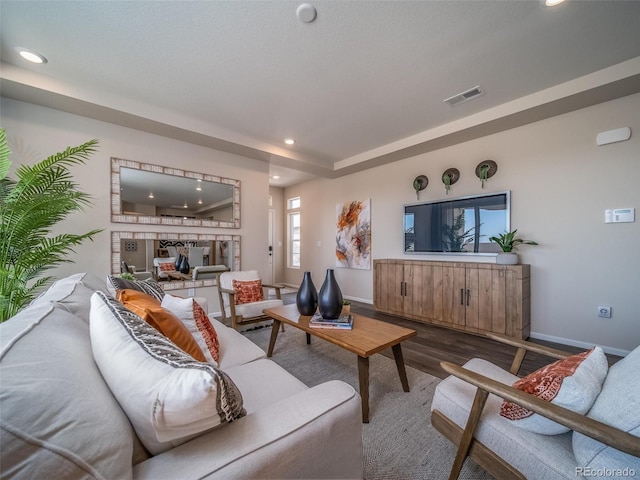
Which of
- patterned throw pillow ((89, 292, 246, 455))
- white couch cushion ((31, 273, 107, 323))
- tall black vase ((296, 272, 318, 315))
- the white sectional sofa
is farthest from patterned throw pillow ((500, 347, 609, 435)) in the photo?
white couch cushion ((31, 273, 107, 323))

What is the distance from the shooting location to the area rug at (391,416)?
1.25 meters

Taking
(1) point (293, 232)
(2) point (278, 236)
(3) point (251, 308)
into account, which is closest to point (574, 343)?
(3) point (251, 308)

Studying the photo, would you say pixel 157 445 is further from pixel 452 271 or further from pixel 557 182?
pixel 557 182

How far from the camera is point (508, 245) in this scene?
9.77ft

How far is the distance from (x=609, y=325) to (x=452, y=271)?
57.6 inches

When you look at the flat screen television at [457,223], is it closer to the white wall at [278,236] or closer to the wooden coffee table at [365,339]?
the wooden coffee table at [365,339]

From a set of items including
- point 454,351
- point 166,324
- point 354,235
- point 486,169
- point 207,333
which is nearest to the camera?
point 166,324

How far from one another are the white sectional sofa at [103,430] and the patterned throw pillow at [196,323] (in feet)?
1.53

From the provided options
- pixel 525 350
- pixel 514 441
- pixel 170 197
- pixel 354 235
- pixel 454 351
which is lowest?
pixel 454 351

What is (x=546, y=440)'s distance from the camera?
35.7 inches

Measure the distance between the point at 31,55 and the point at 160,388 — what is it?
3142mm

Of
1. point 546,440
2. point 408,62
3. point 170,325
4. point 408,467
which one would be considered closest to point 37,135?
point 170,325

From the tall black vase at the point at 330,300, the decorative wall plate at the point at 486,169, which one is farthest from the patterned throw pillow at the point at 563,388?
the decorative wall plate at the point at 486,169

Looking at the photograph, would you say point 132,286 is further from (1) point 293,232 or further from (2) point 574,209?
(1) point 293,232
